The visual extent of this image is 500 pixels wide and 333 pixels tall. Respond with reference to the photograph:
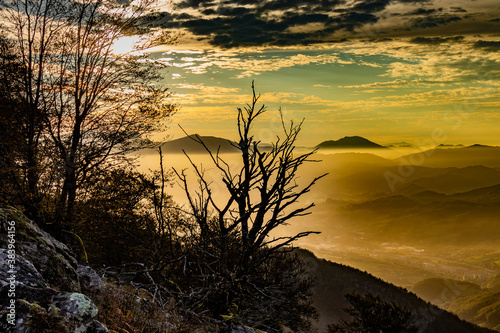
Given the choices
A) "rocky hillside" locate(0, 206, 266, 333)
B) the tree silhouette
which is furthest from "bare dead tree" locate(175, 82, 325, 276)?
the tree silhouette

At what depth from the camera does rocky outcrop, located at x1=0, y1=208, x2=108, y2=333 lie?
308 centimetres

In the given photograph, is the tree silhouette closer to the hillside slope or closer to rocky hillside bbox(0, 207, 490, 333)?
rocky hillside bbox(0, 207, 490, 333)

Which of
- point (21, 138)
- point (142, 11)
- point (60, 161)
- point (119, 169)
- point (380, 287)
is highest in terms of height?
point (142, 11)

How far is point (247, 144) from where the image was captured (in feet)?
23.3

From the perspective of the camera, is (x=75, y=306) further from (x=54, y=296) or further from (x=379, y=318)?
(x=379, y=318)

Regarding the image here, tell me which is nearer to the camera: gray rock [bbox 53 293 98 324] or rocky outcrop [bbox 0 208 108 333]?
rocky outcrop [bbox 0 208 108 333]

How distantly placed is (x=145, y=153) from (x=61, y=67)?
21.9 feet

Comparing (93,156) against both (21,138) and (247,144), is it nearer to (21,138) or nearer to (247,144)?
(21,138)

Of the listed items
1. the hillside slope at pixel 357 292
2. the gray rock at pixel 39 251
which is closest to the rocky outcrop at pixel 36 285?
the gray rock at pixel 39 251

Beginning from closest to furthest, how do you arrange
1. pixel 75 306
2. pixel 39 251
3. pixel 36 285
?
pixel 75 306 → pixel 36 285 → pixel 39 251

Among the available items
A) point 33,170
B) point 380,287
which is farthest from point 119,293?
point 380,287

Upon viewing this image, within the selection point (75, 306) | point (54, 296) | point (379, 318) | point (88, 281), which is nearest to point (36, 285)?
point (54, 296)

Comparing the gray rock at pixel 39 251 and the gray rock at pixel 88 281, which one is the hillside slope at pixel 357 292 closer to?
the gray rock at pixel 88 281

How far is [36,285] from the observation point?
375 centimetres
